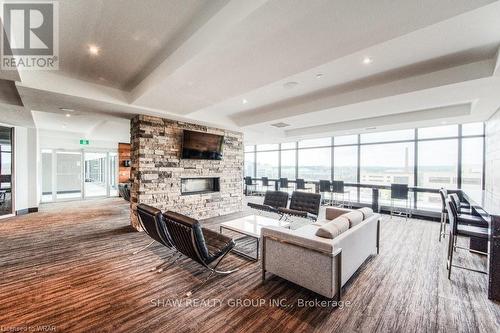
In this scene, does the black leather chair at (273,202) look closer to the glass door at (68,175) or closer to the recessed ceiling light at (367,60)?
the recessed ceiling light at (367,60)

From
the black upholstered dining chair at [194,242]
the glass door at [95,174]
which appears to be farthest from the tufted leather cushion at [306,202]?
the glass door at [95,174]

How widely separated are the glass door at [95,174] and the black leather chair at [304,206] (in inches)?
349

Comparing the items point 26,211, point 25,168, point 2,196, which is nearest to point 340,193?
point 26,211

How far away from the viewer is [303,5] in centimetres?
150

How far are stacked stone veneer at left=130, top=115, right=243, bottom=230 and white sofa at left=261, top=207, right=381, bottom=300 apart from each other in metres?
3.17

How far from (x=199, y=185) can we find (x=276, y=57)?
14.5ft

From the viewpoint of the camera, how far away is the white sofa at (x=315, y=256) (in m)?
2.16

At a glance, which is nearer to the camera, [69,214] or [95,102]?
[95,102]

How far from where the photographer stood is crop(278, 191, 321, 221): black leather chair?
14.6ft

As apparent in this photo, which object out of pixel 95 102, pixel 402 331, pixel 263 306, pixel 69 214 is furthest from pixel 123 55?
pixel 69 214

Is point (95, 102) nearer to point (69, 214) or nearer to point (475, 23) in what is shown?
point (69, 214)

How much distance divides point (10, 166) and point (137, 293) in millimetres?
6951

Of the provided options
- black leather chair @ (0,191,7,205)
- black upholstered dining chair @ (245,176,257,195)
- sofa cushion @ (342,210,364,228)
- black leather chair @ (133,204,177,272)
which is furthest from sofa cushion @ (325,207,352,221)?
black leather chair @ (0,191,7,205)

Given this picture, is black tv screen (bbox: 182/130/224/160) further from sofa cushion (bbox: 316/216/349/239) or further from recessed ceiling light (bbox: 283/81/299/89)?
sofa cushion (bbox: 316/216/349/239)
